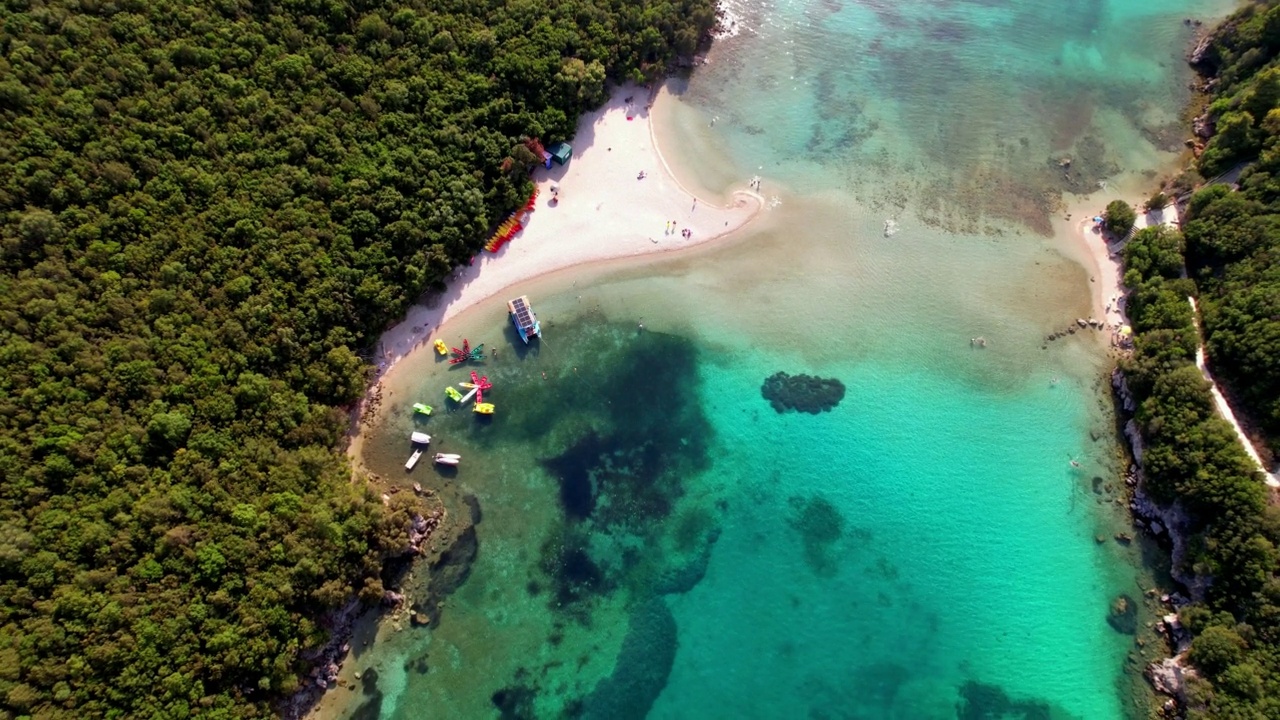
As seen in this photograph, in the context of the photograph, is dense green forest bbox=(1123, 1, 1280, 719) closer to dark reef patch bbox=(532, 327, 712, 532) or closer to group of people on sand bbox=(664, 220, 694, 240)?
dark reef patch bbox=(532, 327, 712, 532)

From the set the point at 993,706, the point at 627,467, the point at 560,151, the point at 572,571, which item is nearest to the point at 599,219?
the point at 560,151

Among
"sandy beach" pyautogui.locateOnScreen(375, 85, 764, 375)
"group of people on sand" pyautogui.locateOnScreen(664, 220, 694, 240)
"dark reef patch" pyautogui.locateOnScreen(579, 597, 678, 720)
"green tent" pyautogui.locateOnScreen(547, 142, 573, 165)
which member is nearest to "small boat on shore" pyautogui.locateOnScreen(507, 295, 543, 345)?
"sandy beach" pyautogui.locateOnScreen(375, 85, 764, 375)

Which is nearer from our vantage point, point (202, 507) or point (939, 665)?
point (202, 507)

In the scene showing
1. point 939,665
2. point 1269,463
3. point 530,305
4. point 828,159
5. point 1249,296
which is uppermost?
point 828,159

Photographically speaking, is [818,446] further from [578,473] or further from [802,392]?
[578,473]

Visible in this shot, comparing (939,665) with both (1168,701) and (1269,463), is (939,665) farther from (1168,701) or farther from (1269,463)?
(1269,463)

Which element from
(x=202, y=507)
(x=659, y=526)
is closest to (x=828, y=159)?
(x=659, y=526)
